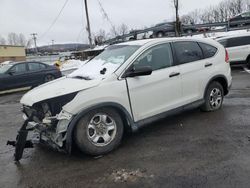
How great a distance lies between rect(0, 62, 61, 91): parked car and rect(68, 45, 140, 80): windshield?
27.5 ft

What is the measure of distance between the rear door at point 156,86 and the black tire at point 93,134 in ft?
1.22

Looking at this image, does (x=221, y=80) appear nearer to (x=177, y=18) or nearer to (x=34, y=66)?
(x=34, y=66)

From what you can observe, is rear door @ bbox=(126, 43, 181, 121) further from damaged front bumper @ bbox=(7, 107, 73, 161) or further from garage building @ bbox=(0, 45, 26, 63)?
garage building @ bbox=(0, 45, 26, 63)

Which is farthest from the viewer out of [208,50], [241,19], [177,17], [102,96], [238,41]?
[241,19]

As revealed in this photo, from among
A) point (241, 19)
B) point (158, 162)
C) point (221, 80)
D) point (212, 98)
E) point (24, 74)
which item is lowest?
point (158, 162)

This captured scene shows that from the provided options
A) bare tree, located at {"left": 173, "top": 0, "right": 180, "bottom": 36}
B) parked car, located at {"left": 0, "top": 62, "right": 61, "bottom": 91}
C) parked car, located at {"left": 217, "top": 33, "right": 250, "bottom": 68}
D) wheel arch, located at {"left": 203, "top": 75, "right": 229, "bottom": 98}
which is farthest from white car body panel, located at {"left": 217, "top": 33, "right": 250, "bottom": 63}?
bare tree, located at {"left": 173, "top": 0, "right": 180, "bottom": 36}

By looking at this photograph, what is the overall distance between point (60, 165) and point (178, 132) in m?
2.24

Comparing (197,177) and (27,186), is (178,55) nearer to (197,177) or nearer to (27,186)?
(197,177)

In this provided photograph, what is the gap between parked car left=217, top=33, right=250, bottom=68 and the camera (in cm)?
1428

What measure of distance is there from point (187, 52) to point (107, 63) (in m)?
1.71

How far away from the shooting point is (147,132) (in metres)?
5.30

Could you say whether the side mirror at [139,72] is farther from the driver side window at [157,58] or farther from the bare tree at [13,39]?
the bare tree at [13,39]

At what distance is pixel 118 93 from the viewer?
438 cm

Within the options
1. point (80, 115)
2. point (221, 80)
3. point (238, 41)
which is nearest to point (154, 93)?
point (80, 115)
